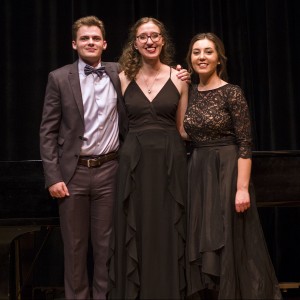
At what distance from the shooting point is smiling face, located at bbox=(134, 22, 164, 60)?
3.38 metres

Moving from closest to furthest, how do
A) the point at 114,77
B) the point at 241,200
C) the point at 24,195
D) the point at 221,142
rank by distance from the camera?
the point at 241,200 → the point at 221,142 → the point at 114,77 → the point at 24,195

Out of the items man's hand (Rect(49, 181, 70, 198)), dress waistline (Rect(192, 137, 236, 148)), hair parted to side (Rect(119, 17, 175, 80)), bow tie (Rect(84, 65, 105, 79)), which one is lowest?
man's hand (Rect(49, 181, 70, 198))

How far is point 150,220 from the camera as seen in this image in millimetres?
3303

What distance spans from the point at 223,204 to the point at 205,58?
842 mm

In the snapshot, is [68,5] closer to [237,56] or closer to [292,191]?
[237,56]

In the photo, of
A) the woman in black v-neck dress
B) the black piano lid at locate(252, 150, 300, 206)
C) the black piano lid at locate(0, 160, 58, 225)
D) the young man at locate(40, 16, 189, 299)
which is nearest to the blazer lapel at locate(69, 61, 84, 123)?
the young man at locate(40, 16, 189, 299)

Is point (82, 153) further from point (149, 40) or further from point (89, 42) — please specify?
point (149, 40)

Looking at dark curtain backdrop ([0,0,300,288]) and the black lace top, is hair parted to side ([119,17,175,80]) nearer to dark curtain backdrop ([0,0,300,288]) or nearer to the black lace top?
the black lace top

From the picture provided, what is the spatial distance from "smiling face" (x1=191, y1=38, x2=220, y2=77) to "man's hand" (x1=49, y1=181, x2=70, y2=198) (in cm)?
102

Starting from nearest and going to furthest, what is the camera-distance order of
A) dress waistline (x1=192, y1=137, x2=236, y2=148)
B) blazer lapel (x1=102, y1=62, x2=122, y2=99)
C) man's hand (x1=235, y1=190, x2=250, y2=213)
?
man's hand (x1=235, y1=190, x2=250, y2=213) < dress waistline (x1=192, y1=137, x2=236, y2=148) < blazer lapel (x1=102, y1=62, x2=122, y2=99)

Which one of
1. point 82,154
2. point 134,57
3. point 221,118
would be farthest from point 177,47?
point 82,154

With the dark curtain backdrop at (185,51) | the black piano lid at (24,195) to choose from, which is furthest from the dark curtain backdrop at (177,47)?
the black piano lid at (24,195)

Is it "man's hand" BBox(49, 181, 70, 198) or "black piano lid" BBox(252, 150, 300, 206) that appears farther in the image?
"black piano lid" BBox(252, 150, 300, 206)

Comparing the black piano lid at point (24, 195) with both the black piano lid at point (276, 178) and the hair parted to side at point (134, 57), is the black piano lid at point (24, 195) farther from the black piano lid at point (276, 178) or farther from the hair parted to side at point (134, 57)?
the black piano lid at point (276, 178)
